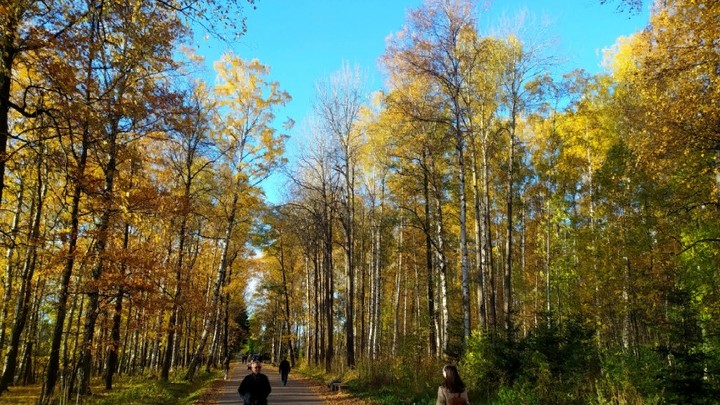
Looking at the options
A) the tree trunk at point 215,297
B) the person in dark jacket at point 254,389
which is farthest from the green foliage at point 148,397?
the person in dark jacket at point 254,389

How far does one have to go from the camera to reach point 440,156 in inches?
736

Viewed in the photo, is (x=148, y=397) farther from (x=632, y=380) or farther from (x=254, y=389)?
(x=632, y=380)

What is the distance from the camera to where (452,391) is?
20.2ft

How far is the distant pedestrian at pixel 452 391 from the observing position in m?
6.12

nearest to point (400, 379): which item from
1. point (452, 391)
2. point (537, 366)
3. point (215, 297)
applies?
point (537, 366)

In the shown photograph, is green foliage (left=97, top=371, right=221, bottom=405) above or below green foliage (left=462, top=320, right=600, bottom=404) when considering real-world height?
below

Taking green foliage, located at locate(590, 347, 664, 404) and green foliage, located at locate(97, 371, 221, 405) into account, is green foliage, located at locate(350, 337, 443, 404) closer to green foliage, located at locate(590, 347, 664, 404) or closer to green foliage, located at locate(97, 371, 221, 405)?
green foliage, located at locate(590, 347, 664, 404)

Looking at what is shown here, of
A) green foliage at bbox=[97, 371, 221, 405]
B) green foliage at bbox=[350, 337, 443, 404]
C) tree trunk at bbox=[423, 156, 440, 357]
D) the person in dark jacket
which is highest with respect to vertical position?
tree trunk at bbox=[423, 156, 440, 357]

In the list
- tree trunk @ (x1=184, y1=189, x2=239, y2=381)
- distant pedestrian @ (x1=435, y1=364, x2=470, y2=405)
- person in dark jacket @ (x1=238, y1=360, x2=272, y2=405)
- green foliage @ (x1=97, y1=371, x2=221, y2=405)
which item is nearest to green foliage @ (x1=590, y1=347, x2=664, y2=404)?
distant pedestrian @ (x1=435, y1=364, x2=470, y2=405)

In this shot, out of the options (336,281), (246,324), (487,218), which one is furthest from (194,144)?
(246,324)

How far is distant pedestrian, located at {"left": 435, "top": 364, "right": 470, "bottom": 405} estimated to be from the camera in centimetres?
612

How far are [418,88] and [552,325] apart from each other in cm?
1026

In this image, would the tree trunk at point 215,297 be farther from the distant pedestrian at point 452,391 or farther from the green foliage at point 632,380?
the green foliage at point 632,380

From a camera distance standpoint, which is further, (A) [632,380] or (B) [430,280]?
(B) [430,280]
